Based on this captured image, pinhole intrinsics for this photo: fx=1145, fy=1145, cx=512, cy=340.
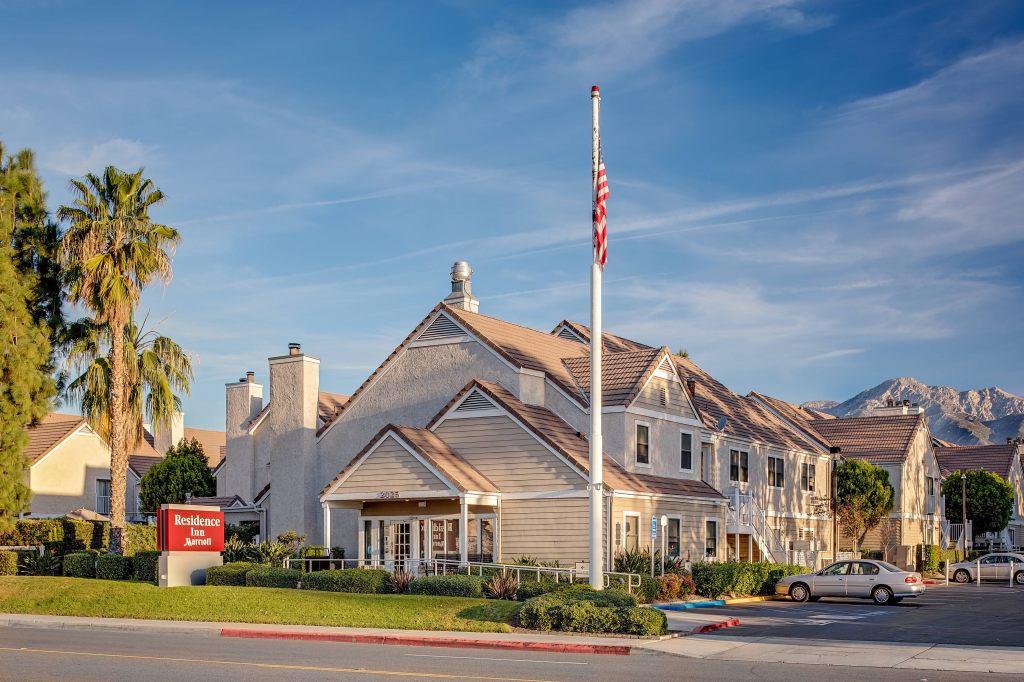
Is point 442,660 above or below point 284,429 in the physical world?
below

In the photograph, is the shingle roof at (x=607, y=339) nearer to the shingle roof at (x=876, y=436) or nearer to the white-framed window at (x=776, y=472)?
the white-framed window at (x=776, y=472)

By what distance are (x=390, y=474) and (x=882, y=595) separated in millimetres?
16005

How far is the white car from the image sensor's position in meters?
54.8

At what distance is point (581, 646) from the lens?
2236 cm

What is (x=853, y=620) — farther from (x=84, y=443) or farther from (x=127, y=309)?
(x=84, y=443)

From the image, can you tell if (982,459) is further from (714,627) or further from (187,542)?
(187,542)

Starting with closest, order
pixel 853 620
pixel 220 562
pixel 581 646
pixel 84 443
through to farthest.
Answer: pixel 581 646 → pixel 853 620 → pixel 220 562 → pixel 84 443

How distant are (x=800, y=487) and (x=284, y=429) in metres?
25.3

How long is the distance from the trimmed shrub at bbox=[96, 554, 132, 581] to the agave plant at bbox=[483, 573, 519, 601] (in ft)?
42.9

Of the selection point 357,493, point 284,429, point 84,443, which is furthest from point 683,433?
point 84,443

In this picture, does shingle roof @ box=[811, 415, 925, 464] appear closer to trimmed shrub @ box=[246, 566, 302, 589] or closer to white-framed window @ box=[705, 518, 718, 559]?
white-framed window @ box=[705, 518, 718, 559]

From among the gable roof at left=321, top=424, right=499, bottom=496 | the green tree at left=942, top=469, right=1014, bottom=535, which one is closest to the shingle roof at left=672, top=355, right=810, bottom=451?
the gable roof at left=321, top=424, right=499, bottom=496

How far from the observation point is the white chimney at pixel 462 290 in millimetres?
45750

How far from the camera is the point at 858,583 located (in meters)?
35.9
